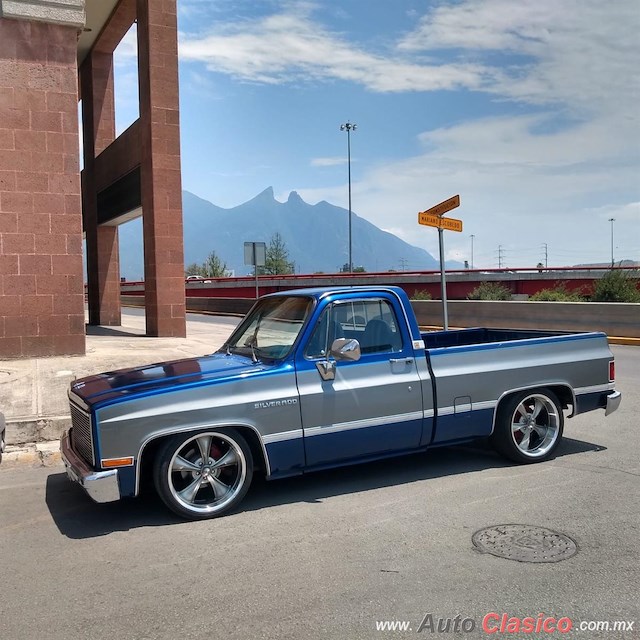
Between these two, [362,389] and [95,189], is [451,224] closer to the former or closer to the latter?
[362,389]

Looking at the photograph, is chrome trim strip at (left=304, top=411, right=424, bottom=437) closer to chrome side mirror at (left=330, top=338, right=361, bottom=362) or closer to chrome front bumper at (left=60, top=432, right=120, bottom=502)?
chrome side mirror at (left=330, top=338, right=361, bottom=362)

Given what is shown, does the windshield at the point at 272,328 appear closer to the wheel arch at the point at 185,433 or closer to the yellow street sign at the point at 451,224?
the wheel arch at the point at 185,433

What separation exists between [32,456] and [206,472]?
2.84 metres

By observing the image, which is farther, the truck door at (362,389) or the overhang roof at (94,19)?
the overhang roof at (94,19)

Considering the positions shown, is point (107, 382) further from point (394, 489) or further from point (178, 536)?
point (394, 489)

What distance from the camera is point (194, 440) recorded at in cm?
489

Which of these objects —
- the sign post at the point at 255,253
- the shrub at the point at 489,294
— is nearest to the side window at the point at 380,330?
the sign post at the point at 255,253

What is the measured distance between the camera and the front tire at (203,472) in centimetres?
476

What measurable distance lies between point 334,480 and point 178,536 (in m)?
1.61

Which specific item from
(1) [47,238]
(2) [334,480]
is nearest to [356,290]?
(2) [334,480]

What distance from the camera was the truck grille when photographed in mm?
4730

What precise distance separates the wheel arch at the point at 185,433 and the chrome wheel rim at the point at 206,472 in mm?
88

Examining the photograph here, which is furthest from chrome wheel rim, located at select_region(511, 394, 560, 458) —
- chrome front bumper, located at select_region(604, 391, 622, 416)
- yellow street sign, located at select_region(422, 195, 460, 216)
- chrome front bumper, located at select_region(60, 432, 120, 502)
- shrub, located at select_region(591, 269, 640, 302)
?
shrub, located at select_region(591, 269, 640, 302)

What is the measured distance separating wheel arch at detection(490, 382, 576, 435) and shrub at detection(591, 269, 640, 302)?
17.7 metres
